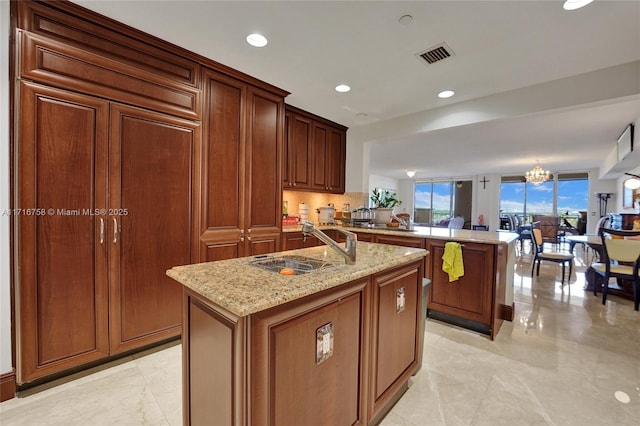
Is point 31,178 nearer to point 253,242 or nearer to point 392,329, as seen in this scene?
point 253,242

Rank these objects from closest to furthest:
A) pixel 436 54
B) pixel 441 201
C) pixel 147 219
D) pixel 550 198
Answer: pixel 147 219 → pixel 436 54 → pixel 550 198 → pixel 441 201

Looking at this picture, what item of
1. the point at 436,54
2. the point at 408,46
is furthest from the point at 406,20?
the point at 436,54

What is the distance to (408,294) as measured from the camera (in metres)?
1.71

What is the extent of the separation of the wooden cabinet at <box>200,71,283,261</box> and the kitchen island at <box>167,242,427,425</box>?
125cm

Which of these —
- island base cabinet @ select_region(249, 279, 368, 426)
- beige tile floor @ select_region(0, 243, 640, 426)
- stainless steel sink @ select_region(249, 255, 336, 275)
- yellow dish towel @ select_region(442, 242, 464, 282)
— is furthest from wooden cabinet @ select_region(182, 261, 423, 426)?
yellow dish towel @ select_region(442, 242, 464, 282)

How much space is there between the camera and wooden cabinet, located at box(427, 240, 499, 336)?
8.41 ft

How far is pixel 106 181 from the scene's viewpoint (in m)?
1.95

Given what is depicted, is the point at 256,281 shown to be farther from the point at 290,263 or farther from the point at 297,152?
the point at 297,152

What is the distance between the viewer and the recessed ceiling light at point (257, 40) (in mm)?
2115

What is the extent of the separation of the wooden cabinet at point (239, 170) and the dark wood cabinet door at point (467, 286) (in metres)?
1.77

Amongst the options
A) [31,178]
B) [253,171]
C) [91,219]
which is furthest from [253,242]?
[31,178]

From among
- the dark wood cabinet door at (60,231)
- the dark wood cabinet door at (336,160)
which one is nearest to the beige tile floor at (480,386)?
the dark wood cabinet door at (60,231)

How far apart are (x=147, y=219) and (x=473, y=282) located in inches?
116

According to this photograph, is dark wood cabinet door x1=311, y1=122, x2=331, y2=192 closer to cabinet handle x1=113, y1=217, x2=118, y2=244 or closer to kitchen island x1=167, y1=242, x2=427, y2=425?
cabinet handle x1=113, y1=217, x2=118, y2=244
